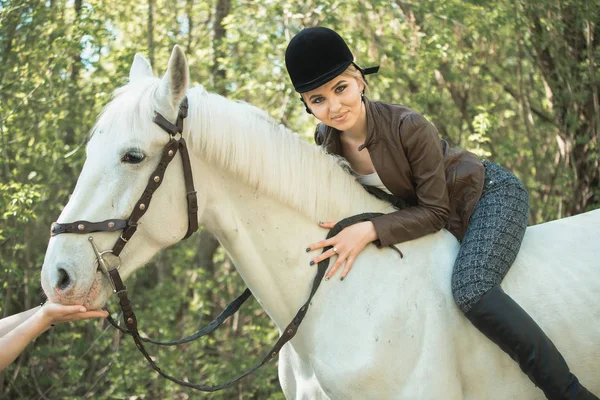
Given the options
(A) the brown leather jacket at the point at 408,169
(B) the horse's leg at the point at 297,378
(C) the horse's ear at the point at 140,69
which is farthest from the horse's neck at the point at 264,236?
(C) the horse's ear at the point at 140,69

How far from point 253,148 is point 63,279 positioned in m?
0.90

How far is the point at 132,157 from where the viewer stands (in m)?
2.29

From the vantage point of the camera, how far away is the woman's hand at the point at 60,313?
7.33 ft

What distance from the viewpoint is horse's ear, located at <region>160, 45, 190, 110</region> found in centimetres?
222

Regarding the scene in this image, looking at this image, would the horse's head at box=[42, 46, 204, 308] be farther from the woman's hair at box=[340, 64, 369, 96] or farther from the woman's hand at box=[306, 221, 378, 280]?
the woman's hair at box=[340, 64, 369, 96]

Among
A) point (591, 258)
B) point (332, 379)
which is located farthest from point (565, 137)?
point (332, 379)

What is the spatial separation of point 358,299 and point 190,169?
880mm

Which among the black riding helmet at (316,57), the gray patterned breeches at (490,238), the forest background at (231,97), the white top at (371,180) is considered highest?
the black riding helmet at (316,57)

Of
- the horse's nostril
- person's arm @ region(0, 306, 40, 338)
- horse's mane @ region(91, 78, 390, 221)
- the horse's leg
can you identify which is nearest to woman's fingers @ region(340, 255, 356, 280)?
horse's mane @ region(91, 78, 390, 221)

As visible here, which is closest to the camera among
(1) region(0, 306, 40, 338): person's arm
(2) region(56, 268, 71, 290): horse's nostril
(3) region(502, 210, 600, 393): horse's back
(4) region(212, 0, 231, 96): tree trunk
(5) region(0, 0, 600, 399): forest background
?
(2) region(56, 268, 71, 290): horse's nostril

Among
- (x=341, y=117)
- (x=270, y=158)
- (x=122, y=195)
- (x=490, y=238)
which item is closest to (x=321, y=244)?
(x=270, y=158)

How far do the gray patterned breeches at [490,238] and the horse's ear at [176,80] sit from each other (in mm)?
1372

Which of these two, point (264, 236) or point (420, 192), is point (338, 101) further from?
point (264, 236)

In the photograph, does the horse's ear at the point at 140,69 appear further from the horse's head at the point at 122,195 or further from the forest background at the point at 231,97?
the forest background at the point at 231,97
